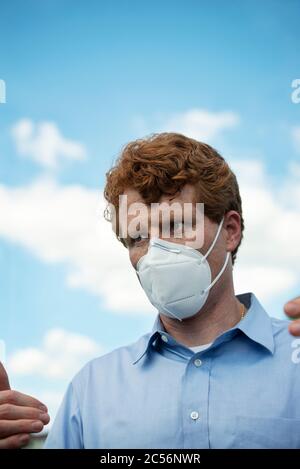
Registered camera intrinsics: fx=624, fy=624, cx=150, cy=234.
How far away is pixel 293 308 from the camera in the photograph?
213 centimetres

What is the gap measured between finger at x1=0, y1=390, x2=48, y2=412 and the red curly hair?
1.01 meters

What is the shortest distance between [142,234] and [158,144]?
48cm

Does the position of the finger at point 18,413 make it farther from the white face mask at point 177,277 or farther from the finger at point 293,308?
the finger at point 293,308

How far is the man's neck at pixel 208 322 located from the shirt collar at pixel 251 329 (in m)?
0.06

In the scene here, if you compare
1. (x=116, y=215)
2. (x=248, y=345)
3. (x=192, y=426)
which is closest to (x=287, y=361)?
(x=248, y=345)

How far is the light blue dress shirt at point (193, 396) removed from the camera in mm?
2555

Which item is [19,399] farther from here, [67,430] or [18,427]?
[67,430]

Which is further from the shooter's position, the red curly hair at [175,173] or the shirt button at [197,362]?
the red curly hair at [175,173]

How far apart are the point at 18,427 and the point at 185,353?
2.69 feet

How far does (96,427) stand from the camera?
110 inches

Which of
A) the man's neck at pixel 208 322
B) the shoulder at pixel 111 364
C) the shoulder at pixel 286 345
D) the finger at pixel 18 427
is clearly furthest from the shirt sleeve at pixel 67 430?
the shoulder at pixel 286 345

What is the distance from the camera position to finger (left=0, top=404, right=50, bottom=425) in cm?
239

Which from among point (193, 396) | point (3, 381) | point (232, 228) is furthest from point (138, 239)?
point (3, 381)

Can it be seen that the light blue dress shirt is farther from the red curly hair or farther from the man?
the red curly hair
